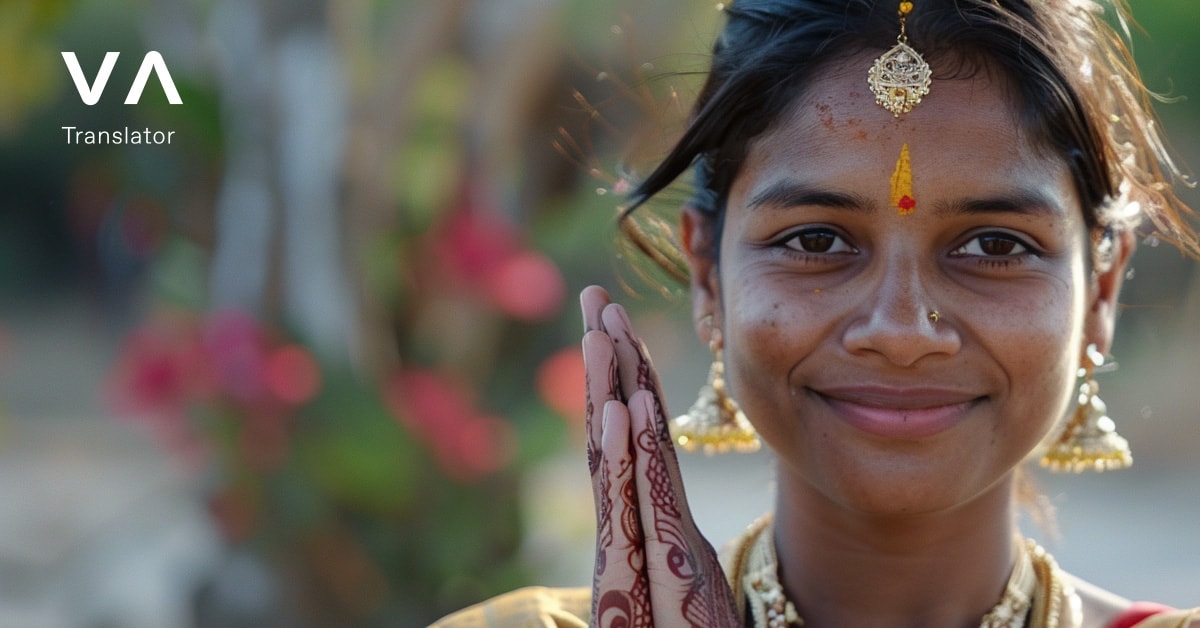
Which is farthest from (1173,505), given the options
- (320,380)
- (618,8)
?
(320,380)

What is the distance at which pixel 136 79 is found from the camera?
474cm

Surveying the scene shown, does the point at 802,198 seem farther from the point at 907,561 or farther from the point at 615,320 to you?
the point at 907,561

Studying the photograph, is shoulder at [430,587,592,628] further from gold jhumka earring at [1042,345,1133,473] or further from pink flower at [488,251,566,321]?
pink flower at [488,251,566,321]

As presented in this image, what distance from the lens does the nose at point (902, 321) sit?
194 cm

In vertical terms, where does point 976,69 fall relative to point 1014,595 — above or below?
above

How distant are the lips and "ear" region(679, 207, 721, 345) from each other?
41cm

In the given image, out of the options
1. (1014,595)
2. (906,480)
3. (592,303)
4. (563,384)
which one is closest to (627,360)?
(592,303)

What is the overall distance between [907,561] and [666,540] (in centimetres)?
51

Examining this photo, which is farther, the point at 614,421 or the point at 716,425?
the point at 716,425

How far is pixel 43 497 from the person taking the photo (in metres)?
9.20

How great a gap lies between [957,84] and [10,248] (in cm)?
1249

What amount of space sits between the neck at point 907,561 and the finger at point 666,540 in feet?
1.17

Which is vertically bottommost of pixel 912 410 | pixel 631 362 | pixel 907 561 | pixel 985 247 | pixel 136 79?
pixel 907 561

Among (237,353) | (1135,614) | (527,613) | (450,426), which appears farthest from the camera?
(450,426)
